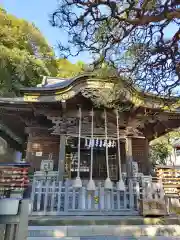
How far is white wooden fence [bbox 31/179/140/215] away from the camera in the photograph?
506 centimetres

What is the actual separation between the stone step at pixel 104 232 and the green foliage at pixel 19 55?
10394 millimetres

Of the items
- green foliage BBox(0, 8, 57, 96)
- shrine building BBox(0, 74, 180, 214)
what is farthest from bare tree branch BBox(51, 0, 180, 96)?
green foliage BBox(0, 8, 57, 96)

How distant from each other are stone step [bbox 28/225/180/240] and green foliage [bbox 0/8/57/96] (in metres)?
10.4

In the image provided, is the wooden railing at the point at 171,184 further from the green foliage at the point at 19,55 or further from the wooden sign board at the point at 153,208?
the green foliage at the point at 19,55

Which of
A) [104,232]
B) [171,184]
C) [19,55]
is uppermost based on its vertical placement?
[19,55]

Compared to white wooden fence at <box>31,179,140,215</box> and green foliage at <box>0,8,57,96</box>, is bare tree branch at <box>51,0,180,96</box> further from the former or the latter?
green foliage at <box>0,8,57,96</box>

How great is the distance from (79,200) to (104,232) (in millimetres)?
1094

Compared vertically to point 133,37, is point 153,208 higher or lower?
lower

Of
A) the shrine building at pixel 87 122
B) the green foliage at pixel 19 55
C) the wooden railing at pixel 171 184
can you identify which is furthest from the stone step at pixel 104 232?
the green foliage at pixel 19 55

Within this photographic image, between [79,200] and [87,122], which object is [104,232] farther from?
[87,122]

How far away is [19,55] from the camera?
Answer: 14.8 meters

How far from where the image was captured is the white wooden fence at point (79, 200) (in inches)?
→ 199

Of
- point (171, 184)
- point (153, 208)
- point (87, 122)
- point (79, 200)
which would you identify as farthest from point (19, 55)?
point (153, 208)

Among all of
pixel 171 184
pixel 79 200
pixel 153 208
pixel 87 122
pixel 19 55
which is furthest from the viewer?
pixel 19 55
